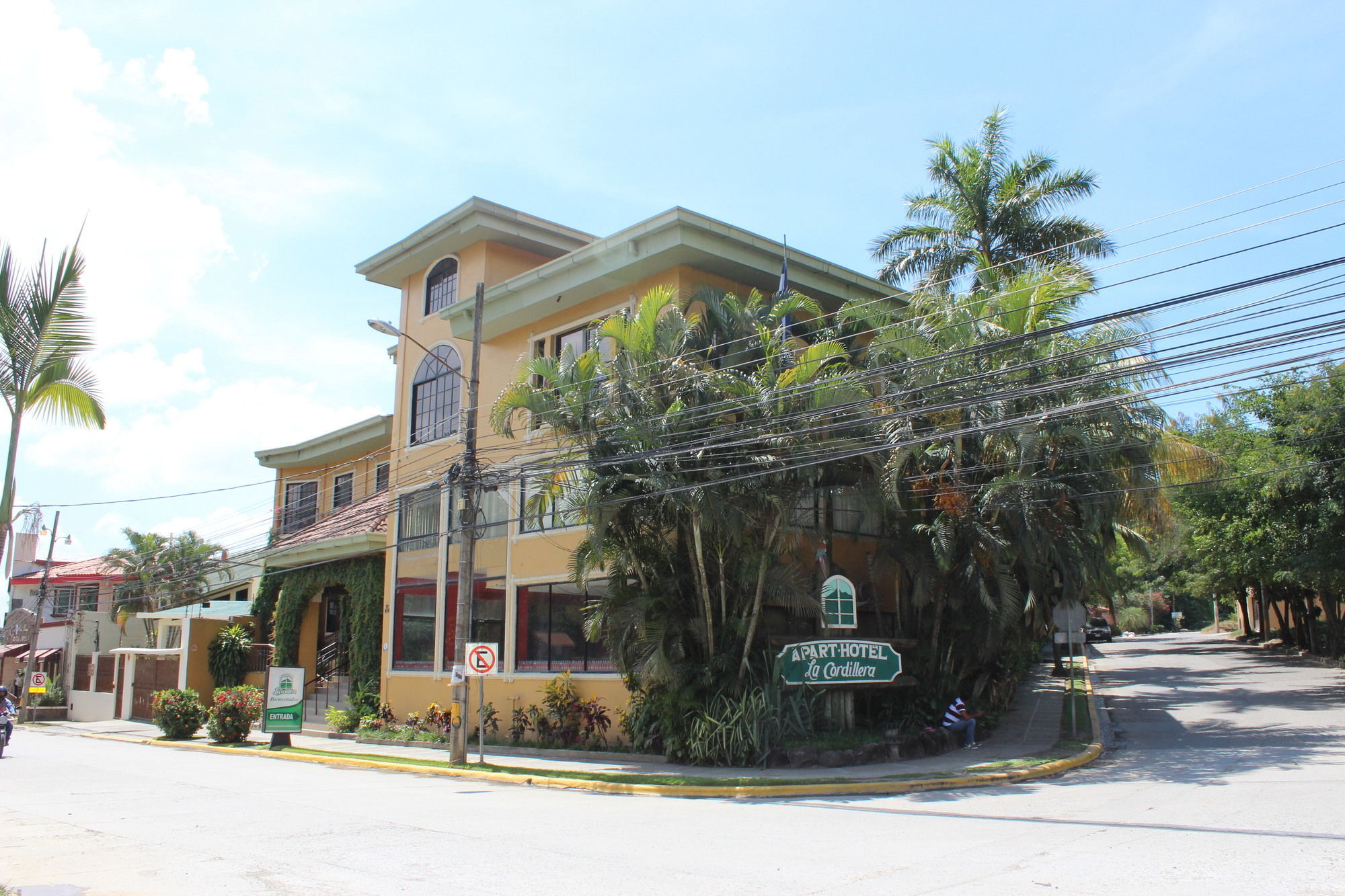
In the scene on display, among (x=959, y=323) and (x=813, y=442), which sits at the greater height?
(x=959, y=323)

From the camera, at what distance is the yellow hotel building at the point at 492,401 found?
2025 cm

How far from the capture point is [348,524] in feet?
97.5

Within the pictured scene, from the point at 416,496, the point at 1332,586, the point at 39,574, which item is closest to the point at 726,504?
the point at 416,496

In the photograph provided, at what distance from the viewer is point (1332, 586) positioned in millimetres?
30141

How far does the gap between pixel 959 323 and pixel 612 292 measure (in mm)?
7843

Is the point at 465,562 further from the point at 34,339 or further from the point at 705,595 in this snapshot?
the point at 34,339

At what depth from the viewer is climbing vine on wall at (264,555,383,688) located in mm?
26422

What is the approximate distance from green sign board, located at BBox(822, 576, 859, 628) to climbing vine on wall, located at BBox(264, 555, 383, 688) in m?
13.9

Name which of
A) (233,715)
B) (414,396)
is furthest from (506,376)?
(233,715)

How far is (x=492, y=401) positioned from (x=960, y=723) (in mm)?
12941

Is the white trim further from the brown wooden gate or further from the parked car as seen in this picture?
the parked car

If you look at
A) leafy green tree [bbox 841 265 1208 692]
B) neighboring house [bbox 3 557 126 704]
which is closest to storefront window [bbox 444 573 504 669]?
leafy green tree [bbox 841 265 1208 692]

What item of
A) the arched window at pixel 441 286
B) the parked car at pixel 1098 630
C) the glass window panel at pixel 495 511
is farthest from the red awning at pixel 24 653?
the parked car at pixel 1098 630

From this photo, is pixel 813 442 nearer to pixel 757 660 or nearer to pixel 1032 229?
pixel 757 660
